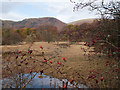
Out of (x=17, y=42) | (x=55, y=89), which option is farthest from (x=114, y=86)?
(x=17, y=42)

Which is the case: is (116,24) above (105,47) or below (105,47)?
above

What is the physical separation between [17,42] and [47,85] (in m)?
11.8

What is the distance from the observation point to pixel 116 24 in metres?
2.97

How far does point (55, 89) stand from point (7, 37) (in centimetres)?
1321

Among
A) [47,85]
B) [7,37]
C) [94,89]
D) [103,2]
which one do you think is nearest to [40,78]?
[47,85]

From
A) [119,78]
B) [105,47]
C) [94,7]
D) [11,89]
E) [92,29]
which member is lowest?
[11,89]

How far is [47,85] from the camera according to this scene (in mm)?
2639

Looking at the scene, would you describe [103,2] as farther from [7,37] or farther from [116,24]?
[7,37]

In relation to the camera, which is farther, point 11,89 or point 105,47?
point 105,47

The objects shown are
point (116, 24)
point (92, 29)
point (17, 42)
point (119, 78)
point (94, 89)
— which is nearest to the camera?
point (94, 89)

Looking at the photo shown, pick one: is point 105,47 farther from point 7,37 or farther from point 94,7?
point 7,37

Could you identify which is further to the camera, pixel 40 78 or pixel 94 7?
pixel 40 78

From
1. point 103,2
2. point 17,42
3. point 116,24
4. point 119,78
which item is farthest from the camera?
point 17,42

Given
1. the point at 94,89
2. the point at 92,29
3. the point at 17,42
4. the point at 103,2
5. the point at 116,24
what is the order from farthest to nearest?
1. the point at 17,42
2. the point at 92,29
3. the point at 116,24
4. the point at 103,2
5. the point at 94,89
